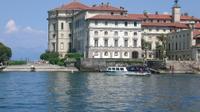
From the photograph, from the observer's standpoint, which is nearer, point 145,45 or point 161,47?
point 161,47

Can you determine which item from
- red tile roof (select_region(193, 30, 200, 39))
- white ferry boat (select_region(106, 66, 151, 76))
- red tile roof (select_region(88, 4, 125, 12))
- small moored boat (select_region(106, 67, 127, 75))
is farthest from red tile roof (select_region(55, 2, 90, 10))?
Answer: white ferry boat (select_region(106, 66, 151, 76))

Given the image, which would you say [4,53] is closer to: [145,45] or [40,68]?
[40,68]

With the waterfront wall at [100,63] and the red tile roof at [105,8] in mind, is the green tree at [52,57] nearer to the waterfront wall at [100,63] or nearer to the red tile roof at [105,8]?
the waterfront wall at [100,63]

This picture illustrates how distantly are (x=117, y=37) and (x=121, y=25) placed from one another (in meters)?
3.36

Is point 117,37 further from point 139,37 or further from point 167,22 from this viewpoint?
point 167,22

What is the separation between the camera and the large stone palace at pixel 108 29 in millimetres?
153500

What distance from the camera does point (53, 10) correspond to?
18050 centimetres

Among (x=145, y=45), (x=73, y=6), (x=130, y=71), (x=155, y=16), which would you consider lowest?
(x=130, y=71)

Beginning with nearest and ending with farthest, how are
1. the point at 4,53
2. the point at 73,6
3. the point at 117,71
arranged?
the point at 117,71 < the point at 4,53 < the point at 73,6

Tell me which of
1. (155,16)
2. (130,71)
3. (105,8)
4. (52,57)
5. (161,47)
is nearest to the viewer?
(130,71)

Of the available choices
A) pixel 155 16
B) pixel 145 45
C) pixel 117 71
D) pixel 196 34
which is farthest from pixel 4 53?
pixel 196 34

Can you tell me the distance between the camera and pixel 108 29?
15438cm

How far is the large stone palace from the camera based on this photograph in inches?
6043

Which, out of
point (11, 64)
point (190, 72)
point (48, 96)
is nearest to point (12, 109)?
point (48, 96)
